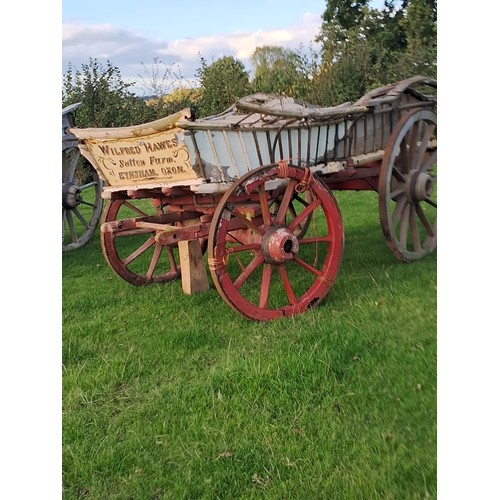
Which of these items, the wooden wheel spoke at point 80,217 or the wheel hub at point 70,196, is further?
the wooden wheel spoke at point 80,217

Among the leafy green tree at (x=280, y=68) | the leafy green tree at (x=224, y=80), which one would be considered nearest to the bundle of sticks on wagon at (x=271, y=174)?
the leafy green tree at (x=224, y=80)

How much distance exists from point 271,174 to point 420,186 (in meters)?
0.38

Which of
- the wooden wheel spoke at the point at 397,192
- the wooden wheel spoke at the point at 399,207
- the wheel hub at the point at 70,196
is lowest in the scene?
the wheel hub at the point at 70,196

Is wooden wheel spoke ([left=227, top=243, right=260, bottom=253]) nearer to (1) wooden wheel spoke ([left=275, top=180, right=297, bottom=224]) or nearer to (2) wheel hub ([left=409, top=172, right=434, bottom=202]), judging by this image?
(1) wooden wheel spoke ([left=275, top=180, right=297, bottom=224])

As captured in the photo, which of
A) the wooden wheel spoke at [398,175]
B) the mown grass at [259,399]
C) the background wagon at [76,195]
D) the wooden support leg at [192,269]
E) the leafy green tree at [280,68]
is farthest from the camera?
the background wagon at [76,195]

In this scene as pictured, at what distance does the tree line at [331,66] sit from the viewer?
1.97ft

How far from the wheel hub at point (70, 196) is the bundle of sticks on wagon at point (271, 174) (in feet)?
2.00

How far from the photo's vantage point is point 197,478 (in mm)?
848

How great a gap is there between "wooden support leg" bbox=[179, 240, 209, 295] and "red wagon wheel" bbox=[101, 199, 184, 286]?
10 centimetres

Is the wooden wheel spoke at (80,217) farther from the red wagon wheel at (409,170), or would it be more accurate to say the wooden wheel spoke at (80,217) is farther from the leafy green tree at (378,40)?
the leafy green tree at (378,40)

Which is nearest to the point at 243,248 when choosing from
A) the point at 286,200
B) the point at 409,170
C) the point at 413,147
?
the point at 286,200
